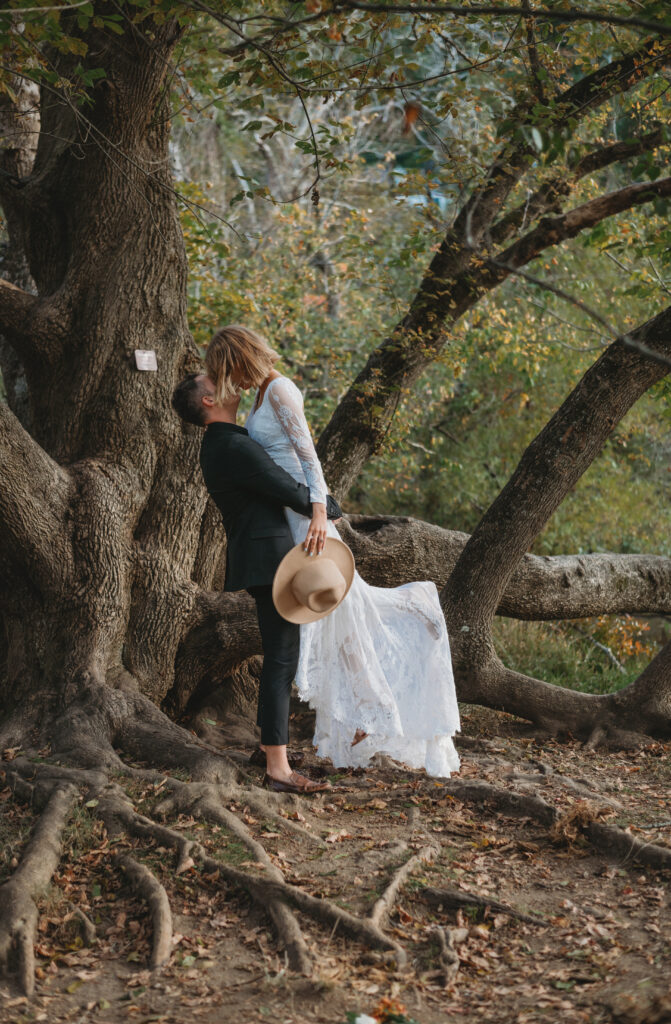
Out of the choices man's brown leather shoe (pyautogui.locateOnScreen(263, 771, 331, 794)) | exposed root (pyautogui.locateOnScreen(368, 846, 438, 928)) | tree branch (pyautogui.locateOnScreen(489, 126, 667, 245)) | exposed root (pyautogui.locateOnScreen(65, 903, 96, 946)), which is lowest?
exposed root (pyautogui.locateOnScreen(65, 903, 96, 946))

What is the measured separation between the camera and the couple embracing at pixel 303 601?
15.6ft

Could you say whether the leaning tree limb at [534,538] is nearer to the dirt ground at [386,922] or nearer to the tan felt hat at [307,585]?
the dirt ground at [386,922]

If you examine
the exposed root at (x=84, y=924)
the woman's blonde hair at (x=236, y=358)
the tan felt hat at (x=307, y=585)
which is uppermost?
the woman's blonde hair at (x=236, y=358)

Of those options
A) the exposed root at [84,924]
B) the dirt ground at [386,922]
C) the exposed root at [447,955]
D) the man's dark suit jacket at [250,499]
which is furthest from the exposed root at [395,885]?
the man's dark suit jacket at [250,499]

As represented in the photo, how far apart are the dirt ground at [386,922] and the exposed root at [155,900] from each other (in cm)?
5

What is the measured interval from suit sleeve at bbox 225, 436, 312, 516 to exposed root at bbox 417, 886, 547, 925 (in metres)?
1.93

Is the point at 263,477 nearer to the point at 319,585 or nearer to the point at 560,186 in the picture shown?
the point at 319,585

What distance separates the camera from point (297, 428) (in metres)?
4.71

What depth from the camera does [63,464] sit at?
6426mm

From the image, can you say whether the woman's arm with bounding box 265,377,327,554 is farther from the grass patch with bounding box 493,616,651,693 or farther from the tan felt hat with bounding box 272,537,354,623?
the grass patch with bounding box 493,616,651,693

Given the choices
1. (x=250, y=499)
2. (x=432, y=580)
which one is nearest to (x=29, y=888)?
(x=250, y=499)

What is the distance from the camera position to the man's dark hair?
195 inches

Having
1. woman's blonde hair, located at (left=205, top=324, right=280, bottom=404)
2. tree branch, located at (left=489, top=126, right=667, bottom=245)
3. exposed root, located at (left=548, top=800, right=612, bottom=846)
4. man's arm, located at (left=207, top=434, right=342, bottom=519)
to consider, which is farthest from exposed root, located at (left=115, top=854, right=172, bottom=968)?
tree branch, located at (left=489, top=126, right=667, bottom=245)

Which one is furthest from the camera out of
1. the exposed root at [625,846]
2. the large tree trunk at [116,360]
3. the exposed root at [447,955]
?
the large tree trunk at [116,360]
